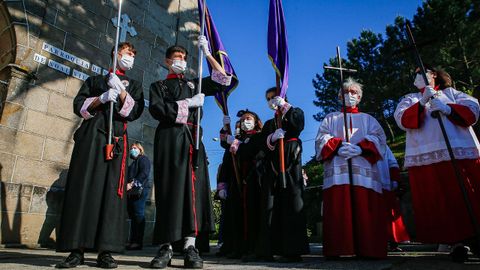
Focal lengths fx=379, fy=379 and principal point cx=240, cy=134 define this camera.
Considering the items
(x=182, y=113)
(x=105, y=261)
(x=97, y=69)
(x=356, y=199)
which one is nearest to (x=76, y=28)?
(x=97, y=69)

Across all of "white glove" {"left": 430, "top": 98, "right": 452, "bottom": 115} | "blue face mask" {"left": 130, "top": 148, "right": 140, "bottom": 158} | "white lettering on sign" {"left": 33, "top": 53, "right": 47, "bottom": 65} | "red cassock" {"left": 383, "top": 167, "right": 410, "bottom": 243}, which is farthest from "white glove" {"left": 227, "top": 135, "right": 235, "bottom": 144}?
"white lettering on sign" {"left": 33, "top": 53, "right": 47, "bottom": 65}

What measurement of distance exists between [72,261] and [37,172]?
3115 millimetres

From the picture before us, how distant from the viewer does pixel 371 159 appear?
4.24 meters

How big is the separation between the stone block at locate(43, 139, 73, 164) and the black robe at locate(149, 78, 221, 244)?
3112 mm

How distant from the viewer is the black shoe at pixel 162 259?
299cm

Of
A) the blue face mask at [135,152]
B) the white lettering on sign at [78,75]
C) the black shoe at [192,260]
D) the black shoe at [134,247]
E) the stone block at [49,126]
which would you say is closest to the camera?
the black shoe at [192,260]

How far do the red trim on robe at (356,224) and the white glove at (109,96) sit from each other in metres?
2.49

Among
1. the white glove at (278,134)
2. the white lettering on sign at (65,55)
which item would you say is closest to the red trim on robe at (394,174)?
the white glove at (278,134)

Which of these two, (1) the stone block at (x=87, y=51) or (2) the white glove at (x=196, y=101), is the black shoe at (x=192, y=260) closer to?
(2) the white glove at (x=196, y=101)

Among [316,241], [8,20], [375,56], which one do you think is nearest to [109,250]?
[8,20]

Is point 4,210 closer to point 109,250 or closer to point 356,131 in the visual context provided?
point 109,250

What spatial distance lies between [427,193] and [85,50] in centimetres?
564

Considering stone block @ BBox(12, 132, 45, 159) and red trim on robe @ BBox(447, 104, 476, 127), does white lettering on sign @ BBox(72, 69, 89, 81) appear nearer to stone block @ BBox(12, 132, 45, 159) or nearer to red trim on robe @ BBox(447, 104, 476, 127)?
stone block @ BBox(12, 132, 45, 159)

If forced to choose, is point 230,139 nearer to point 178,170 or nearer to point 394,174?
point 178,170
